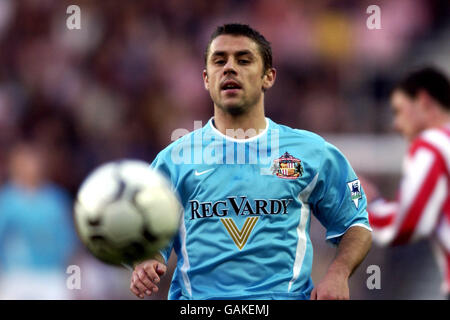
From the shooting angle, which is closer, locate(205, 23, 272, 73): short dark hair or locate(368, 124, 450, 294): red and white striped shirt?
locate(205, 23, 272, 73): short dark hair

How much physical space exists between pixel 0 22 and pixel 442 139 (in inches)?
245

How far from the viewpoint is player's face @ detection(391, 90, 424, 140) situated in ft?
19.3

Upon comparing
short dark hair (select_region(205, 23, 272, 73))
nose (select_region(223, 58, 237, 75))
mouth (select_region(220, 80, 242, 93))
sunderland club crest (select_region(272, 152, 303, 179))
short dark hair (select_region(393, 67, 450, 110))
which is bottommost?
sunderland club crest (select_region(272, 152, 303, 179))

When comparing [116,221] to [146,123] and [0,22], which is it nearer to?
[146,123]

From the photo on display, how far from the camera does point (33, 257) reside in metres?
7.52

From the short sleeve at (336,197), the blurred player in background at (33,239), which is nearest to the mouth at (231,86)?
the short sleeve at (336,197)

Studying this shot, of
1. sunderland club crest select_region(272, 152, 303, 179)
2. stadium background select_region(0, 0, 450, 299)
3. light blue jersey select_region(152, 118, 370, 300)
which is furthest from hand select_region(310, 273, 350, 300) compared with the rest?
stadium background select_region(0, 0, 450, 299)

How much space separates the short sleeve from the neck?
0.38 metres

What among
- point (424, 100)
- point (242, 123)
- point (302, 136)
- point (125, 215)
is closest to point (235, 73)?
point (242, 123)

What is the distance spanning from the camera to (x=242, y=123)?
400 centimetres

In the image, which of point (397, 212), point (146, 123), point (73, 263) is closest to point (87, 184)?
point (397, 212)

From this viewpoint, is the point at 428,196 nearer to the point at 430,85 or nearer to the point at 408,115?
the point at 408,115

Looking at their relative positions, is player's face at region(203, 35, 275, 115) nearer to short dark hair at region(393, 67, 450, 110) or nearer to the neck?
the neck

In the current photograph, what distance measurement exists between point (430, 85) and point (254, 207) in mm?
2706
